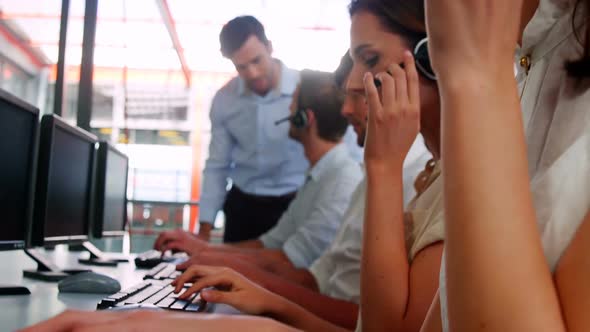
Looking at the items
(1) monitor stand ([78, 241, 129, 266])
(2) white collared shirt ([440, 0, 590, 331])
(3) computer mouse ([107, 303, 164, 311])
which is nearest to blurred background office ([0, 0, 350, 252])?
(1) monitor stand ([78, 241, 129, 266])

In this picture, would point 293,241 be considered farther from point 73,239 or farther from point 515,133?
point 515,133

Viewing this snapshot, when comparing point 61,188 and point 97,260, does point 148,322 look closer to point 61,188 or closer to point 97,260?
point 61,188

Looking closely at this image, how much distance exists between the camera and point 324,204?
2.01 meters

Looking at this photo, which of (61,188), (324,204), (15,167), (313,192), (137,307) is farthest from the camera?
(313,192)

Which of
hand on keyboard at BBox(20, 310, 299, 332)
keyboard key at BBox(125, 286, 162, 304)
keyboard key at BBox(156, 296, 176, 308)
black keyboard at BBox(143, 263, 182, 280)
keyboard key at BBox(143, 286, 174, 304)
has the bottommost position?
keyboard key at BBox(156, 296, 176, 308)

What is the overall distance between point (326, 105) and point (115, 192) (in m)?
0.89

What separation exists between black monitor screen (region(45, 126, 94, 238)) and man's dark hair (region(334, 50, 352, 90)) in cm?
82

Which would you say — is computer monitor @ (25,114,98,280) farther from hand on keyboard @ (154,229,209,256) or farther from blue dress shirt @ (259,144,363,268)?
blue dress shirt @ (259,144,363,268)

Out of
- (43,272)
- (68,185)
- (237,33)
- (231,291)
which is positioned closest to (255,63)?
(237,33)

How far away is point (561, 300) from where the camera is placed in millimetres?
400

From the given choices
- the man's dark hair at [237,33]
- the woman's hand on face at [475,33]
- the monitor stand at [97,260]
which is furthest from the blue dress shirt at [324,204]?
the woman's hand on face at [475,33]

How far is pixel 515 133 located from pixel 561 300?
0.12m

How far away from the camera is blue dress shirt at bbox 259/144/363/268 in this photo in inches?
78.2

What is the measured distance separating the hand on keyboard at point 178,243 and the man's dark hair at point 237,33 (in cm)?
98
